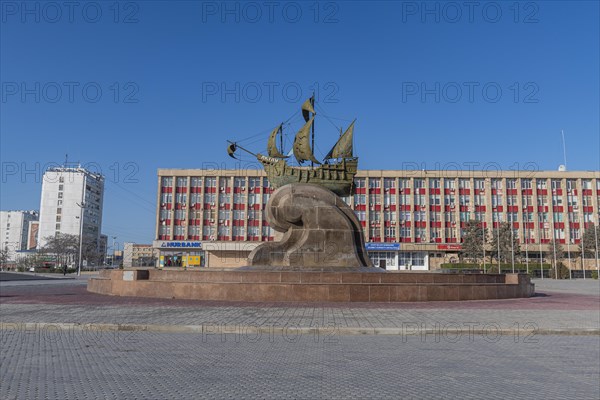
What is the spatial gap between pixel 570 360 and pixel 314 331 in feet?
17.3

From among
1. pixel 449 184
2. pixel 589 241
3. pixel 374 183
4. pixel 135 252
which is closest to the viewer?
pixel 589 241

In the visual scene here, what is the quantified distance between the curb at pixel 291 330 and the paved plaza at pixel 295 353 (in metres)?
0.02

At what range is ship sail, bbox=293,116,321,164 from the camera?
87.6 ft

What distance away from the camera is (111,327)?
11617mm

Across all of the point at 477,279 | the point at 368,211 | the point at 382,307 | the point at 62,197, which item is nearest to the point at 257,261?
the point at 382,307

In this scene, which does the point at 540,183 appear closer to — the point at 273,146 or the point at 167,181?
the point at 167,181

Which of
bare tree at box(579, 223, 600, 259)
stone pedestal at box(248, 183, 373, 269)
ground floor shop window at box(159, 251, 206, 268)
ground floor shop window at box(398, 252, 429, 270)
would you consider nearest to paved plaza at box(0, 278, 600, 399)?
stone pedestal at box(248, 183, 373, 269)

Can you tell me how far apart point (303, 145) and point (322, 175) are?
274 cm

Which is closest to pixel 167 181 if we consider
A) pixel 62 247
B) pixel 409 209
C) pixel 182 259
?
pixel 182 259

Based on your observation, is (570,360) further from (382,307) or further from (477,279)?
(477,279)

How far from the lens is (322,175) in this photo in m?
25.0

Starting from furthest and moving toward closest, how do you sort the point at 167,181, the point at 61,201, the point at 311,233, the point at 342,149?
the point at 61,201 < the point at 167,181 < the point at 342,149 < the point at 311,233

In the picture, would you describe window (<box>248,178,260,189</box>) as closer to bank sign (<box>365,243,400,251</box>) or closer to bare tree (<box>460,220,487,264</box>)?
bank sign (<box>365,243,400,251</box>)

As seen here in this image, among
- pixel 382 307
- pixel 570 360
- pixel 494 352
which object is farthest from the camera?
pixel 382 307
